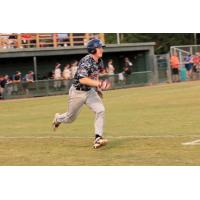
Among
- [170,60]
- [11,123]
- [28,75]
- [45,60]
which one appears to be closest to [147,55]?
[170,60]

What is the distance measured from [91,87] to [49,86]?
2280cm

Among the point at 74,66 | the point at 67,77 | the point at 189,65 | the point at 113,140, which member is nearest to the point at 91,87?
the point at 113,140

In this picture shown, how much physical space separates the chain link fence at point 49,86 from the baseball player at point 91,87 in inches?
838

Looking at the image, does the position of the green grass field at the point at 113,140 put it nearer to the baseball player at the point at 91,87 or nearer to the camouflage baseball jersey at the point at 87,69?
the baseball player at the point at 91,87

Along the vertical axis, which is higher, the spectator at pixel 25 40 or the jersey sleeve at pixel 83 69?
the spectator at pixel 25 40

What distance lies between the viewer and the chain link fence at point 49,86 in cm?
3081

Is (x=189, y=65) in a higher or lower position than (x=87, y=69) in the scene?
higher

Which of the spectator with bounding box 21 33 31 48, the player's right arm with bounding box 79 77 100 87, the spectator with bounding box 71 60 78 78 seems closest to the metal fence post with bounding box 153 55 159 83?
the spectator with bounding box 71 60 78 78

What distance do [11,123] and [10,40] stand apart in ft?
58.9

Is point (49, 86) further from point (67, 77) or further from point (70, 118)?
point (70, 118)

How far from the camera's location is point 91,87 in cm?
972

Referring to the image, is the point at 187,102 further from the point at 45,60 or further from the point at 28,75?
the point at 45,60

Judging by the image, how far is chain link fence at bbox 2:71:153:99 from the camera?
30812mm

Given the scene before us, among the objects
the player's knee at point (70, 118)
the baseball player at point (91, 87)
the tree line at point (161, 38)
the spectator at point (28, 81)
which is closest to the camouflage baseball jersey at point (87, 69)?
the baseball player at point (91, 87)
